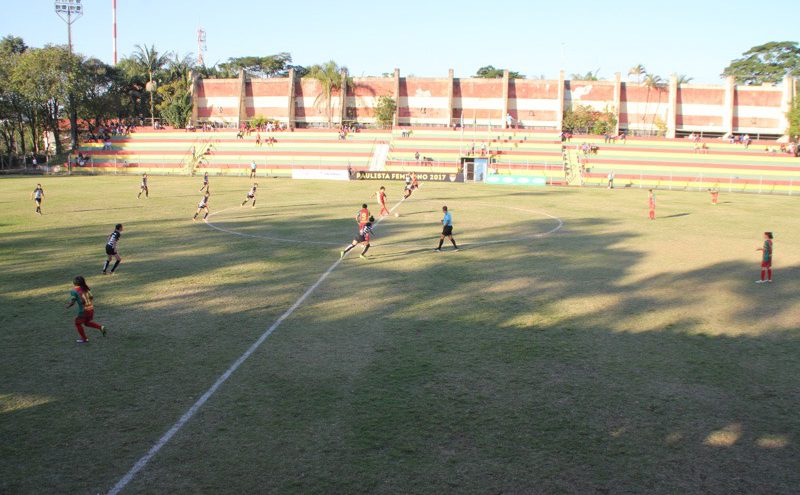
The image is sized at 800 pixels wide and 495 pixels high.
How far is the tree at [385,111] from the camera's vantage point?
3152 inches

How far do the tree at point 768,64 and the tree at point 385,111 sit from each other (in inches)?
2436

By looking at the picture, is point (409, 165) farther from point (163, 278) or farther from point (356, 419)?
point (356, 419)

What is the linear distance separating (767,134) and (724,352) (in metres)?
79.7

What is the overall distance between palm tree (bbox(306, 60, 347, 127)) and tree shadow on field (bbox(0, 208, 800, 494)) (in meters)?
68.2

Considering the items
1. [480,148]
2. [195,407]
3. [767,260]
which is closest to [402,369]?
[195,407]

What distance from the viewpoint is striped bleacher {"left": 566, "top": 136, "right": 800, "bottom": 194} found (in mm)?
58562

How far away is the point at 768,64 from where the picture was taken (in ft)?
329

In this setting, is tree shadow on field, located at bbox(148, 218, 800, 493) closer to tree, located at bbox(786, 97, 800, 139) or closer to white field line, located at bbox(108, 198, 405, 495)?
white field line, located at bbox(108, 198, 405, 495)

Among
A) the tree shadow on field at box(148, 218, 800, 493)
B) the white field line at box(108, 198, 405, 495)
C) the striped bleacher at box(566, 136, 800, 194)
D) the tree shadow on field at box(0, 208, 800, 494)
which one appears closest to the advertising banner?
the striped bleacher at box(566, 136, 800, 194)

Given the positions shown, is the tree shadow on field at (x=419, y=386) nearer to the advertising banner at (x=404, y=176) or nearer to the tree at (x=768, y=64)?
the advertising banner at (x=404, y=176)

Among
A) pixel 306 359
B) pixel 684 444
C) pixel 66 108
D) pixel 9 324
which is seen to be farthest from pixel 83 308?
pixel 66 108

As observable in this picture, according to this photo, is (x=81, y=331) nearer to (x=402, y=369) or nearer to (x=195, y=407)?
(x=195, y=407)

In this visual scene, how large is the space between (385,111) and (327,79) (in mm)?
10055

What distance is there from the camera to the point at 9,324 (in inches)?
532
